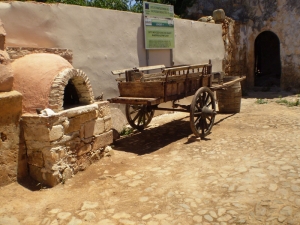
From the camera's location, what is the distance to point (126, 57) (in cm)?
726

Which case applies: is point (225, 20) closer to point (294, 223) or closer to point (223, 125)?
point (223, 125)

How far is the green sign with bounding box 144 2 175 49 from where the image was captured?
7738 mm

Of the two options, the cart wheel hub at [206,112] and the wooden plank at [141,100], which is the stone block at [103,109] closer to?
the wooden plank at [141,100]

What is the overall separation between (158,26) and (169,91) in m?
3.03

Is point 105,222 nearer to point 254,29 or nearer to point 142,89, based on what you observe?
point 142,89

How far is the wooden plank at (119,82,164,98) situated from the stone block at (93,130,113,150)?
0.91 metres

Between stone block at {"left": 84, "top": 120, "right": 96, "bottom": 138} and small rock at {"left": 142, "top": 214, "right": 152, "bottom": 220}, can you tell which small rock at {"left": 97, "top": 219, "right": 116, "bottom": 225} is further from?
stone block at {"left": 84, "top": 120, "right": 96, "bottom": 138}

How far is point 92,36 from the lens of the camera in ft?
21.0

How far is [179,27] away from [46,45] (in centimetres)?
446

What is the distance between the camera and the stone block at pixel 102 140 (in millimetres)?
4989

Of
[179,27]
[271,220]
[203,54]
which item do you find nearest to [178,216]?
[271,220]

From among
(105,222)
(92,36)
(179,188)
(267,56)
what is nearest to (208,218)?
(179,188)

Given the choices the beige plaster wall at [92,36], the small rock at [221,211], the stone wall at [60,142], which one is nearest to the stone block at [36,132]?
the stone wall at [60,142]

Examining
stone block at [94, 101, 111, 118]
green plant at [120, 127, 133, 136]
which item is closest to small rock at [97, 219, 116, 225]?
stone block at [94, 101, 111, 118]
